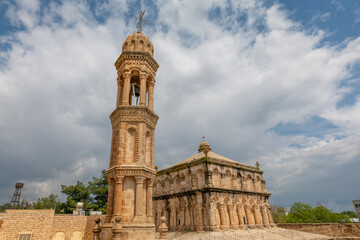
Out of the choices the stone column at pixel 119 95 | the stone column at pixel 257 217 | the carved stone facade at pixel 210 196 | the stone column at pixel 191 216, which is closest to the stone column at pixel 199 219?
the carved stone facade at pixel 210 196

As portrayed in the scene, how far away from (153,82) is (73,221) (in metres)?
25.5

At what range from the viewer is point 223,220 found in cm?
2472

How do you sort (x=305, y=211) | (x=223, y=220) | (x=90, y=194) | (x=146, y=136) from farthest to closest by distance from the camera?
(x=305, y=211)
(x=90, y=194)
(x=223, y=220)
(x=146, y=136)

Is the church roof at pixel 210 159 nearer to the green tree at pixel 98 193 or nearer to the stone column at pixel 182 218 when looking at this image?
the stone column at pixel 182 218

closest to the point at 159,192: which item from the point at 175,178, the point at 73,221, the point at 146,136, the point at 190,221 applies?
the point at 175,178

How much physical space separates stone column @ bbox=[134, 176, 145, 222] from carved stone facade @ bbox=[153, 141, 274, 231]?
48.4ft

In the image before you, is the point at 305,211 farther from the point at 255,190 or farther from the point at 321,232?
the point at 255,190

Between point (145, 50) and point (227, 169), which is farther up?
point (145, 50)

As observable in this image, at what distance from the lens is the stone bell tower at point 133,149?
10.9 m

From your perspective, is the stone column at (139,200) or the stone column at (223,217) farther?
the stone column at (223,217)

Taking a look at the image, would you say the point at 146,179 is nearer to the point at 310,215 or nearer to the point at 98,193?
the point at 98,193

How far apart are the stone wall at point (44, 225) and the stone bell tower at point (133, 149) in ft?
56.5

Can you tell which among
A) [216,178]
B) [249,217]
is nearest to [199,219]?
[216,178]

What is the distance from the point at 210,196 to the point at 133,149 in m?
15.2
